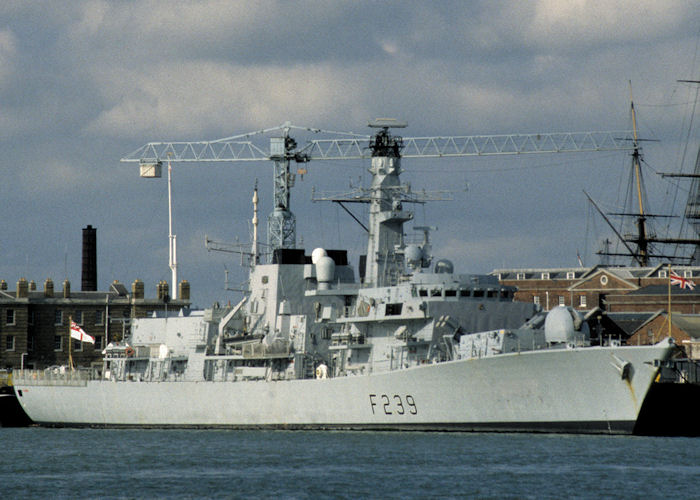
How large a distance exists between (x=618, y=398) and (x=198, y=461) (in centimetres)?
1314

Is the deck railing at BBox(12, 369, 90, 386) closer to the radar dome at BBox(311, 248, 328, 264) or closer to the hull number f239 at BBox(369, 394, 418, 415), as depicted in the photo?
the radar dome at BBox(311, 248, 328, 264)

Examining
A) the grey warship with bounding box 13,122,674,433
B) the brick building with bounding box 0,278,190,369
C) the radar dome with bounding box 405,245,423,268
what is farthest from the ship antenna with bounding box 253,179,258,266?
the brick building with bounding box 0,278,190,369

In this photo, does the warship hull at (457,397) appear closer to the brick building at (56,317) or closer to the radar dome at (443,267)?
the radar dome at (443,267)

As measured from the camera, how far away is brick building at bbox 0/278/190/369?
288 feet

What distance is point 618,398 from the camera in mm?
Result: 40469

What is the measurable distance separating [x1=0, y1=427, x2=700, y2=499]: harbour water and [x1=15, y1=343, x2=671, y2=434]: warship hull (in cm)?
66

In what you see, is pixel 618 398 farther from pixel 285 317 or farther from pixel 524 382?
pixel 285 317

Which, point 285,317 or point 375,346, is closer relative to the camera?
point 375,346

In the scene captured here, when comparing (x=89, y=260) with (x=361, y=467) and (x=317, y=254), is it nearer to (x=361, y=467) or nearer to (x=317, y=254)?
(x=317, y=254)

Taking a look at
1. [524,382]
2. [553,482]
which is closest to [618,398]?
[524,382]

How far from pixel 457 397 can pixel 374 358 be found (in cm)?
494

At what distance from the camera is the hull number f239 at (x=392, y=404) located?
143 ft

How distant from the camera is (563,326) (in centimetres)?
4134

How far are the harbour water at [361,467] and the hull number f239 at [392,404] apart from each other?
0.83 meters
